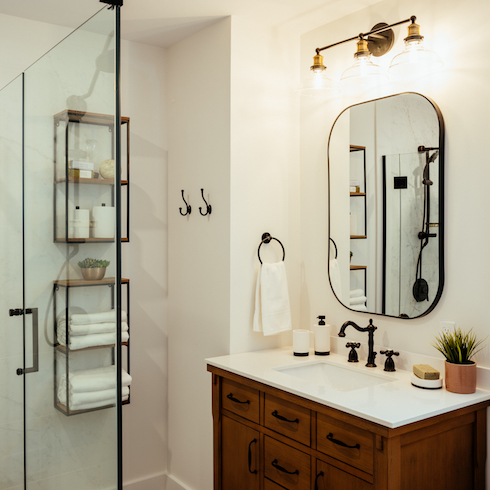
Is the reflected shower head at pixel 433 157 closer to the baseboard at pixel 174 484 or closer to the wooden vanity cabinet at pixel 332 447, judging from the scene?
the wooden vanity cabinet at pixel 332 447

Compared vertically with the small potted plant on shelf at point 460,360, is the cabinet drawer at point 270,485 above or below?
below

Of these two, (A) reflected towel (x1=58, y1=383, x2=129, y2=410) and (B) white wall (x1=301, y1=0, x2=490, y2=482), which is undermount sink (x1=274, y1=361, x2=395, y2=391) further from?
(A) reflected towel (x1=58, y1=383, x2=129, y2=410)

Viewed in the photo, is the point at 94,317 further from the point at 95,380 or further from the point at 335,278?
the point at 335,278

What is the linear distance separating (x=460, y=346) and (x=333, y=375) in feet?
2.08

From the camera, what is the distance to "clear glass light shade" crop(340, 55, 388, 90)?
2234 millimetres

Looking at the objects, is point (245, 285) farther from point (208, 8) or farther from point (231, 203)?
point (208, 8)

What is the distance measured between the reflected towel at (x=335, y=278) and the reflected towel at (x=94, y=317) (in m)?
1.35

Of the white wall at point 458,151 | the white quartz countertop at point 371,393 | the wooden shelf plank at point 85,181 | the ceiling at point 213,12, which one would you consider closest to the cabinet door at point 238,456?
the white quartz countertop at point 371,393

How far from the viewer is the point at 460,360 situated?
1.90 m

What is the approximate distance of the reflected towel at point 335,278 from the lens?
2535 millimetres

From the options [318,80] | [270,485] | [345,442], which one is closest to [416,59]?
[318,80]

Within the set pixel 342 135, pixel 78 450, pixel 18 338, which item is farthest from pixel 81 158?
pixel 342 135

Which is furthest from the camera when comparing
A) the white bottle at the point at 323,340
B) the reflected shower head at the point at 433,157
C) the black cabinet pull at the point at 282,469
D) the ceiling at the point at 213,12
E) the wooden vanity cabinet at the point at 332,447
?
the white bottle at the point at 323,340

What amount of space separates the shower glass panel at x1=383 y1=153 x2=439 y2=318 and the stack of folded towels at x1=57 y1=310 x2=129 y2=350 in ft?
4.29
